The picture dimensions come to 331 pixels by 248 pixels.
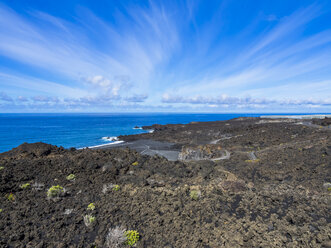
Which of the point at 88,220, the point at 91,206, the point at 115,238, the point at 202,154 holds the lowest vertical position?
the point at 202,154

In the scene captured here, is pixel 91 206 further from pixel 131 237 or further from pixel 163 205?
pixel 163 205

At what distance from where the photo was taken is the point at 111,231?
756 centimetres

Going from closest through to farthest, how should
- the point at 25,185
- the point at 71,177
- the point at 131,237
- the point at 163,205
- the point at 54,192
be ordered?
the point at 131,237
the point at 163,205
the point at 54,192
the point at 25,185
the point at 71,177

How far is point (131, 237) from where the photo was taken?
722 centimetres

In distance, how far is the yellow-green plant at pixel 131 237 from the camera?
7.11 meters

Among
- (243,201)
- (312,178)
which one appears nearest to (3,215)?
(243,201)

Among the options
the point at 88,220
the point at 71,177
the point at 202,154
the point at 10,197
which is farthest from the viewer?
the point at 202,154

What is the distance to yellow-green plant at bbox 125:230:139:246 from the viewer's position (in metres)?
7.11

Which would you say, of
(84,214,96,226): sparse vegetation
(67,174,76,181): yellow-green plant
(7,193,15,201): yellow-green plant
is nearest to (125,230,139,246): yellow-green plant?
(84,214,96,226): sparse vegetation

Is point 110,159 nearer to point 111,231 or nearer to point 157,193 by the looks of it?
point 157,193

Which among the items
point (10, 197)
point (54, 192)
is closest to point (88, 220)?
point (54, 192)

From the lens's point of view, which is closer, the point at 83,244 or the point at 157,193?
the point at 83,244

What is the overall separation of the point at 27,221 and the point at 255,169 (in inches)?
672

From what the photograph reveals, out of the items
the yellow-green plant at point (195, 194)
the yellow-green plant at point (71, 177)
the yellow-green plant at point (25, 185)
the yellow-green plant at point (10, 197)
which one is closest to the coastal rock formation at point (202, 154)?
the yellow-green plant at point (195, 194)
